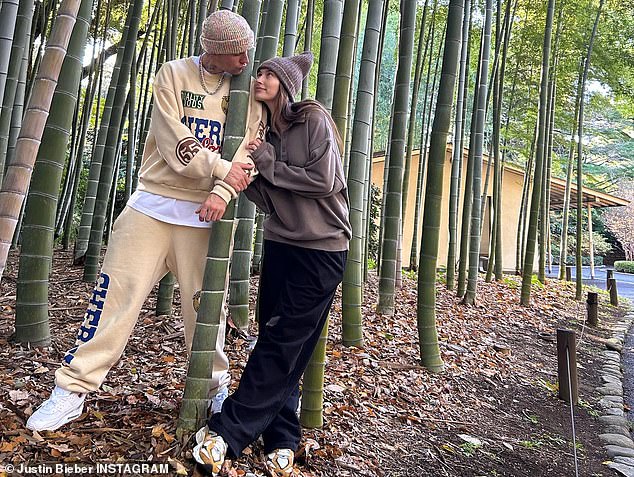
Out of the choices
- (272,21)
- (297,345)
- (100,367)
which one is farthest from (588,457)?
(272,21)

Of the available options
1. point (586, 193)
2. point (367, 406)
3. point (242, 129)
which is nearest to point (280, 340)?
point (242, 129)

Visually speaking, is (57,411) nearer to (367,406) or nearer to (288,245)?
(288,245)

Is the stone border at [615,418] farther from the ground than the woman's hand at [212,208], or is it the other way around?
the woman's hand at [212,208]

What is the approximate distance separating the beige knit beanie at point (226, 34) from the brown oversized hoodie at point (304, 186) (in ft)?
1.03

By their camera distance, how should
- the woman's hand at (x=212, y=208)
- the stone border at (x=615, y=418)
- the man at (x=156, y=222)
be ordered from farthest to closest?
1. the stone border at (x=615, y=418)
2. the man at (x=156, y=222)
3. the woman's hand at (x=212, y=208)

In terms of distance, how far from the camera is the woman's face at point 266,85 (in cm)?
177

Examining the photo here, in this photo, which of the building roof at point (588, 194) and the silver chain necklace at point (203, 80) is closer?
the silver chain necklace at point (203, 80)

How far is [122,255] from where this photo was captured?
179 cm

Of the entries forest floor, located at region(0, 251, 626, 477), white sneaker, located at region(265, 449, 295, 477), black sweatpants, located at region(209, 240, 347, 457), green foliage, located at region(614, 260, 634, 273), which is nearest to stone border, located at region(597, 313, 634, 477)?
forest floor, located at region(0, 251, 626, 477)

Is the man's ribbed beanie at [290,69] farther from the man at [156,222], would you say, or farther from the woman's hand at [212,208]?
the woman's hand at [212,208]

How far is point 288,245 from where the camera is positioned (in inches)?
70.2

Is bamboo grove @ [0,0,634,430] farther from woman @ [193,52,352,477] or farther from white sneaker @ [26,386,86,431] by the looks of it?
white sneaker @ [26,386,86,431]

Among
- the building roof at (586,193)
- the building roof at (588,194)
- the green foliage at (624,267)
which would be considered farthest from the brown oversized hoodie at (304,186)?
the green foliage at (624,267)

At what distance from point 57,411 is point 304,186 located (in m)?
1.14
